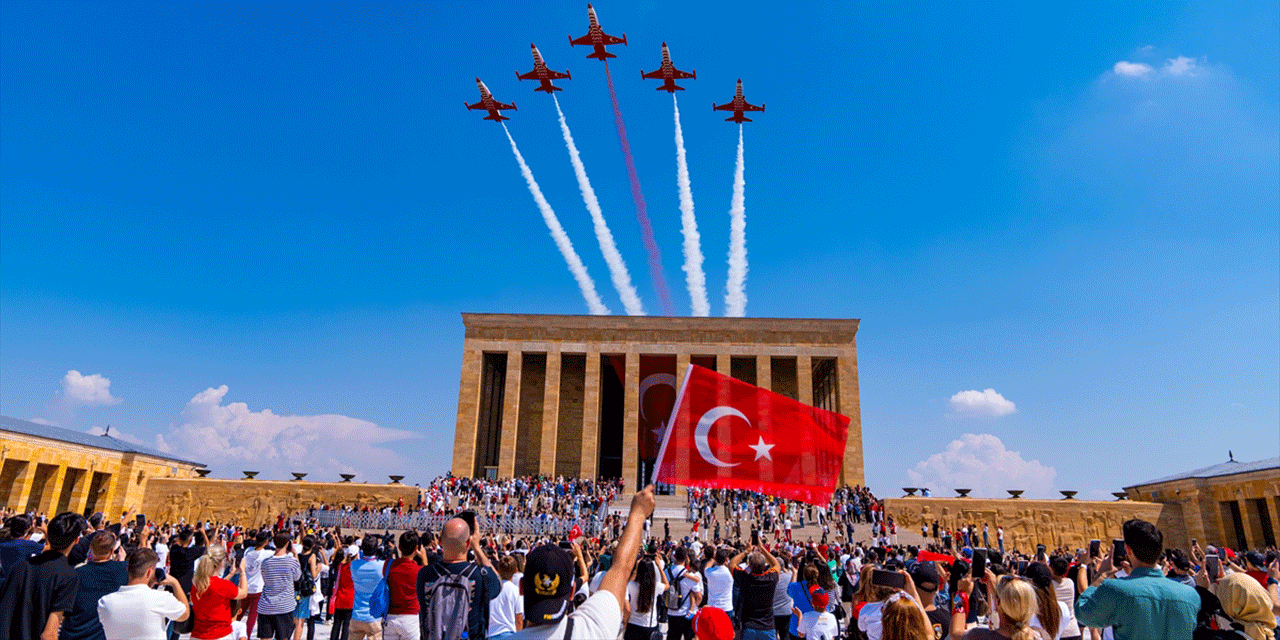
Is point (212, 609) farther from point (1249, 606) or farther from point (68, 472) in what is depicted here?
point (68, 472)

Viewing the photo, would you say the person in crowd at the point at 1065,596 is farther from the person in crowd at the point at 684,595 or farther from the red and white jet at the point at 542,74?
the red and white jet at the point at 542,74

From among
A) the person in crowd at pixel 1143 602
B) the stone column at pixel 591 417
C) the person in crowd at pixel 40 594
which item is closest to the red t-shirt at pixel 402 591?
the person in crowd at pixel 40 594

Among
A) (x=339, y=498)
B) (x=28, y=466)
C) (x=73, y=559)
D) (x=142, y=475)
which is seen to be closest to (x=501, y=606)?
(x=73, y=559)

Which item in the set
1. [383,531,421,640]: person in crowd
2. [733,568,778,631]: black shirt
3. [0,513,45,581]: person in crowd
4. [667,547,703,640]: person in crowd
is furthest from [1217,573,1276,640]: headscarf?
[0,513,45,581]: person in crowd

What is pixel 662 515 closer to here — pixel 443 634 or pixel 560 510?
pixel 560 510

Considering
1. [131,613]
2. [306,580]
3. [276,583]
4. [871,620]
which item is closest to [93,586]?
[131,613]
